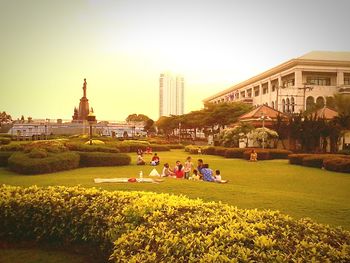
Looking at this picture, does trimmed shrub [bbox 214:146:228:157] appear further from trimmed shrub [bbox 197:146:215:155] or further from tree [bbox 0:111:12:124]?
tree [bbox 0:111:12:124]

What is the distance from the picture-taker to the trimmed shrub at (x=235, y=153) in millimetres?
29261

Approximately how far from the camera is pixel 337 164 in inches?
787

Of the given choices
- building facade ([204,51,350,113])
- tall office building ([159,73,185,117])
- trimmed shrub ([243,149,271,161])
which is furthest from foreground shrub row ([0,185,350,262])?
tall office building ([159,73,185,117])

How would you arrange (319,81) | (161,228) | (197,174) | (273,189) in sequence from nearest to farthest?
(161,228)
(273,189)
(197,174)
(319,81)

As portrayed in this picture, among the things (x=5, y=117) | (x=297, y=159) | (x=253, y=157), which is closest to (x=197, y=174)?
(x=297, y=159)

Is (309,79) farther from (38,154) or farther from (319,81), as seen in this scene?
(38,154)

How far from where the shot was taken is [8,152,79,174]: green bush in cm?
1636

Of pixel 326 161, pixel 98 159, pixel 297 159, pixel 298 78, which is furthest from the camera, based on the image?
pixel 298 78

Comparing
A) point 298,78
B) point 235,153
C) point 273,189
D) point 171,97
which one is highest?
point 171,97

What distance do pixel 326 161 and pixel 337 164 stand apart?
1.02 meters

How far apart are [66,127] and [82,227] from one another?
69.6m

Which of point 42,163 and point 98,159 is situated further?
point 98,159

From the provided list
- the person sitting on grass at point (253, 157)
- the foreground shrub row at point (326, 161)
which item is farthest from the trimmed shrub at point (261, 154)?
the foreground shrub row at point (326, 161)

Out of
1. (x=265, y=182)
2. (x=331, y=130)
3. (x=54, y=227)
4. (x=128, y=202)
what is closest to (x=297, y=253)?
(x=128, y=202)
